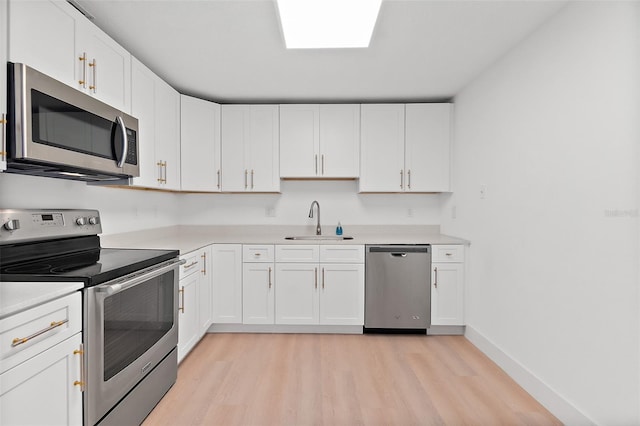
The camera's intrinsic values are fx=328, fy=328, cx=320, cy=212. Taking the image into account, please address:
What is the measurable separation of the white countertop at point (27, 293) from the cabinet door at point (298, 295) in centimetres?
193

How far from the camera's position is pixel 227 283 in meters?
3.16

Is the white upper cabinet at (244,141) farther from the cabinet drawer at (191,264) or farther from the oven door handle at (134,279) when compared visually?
the oven door handle at (134,279)

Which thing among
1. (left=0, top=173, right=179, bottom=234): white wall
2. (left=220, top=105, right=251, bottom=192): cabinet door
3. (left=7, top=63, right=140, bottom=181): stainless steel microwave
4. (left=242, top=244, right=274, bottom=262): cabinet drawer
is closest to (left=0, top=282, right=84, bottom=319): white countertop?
(left=7, top=63, right=140, bottom=181): stainless steel microwave

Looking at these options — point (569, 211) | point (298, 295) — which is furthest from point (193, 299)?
point (569, 211)

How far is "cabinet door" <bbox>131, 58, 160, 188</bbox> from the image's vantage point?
234 centimetres

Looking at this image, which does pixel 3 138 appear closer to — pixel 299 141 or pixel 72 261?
pixel 72 261

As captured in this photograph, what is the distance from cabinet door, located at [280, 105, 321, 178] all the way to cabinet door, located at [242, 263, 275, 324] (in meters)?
1.02

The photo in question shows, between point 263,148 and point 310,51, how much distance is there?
4.22 ft

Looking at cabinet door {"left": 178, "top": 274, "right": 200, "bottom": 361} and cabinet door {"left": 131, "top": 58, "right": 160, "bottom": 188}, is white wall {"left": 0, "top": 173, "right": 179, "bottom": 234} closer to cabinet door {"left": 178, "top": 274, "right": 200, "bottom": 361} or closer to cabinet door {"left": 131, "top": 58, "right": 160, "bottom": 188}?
cabinet door {"left": 131, "top": 58, "right": 160, "bottom": 188}

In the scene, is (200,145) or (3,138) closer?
(3,138)

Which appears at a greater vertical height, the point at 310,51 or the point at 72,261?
the point at 310,51

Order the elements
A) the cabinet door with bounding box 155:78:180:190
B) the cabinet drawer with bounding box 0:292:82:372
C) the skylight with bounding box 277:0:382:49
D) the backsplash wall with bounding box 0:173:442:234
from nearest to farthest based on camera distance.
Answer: the cabinet drawer with bounding box 0:292:82:372
the skylight with bounding box 277:0:382:49
the cabinet door with bounding box 155:78:180:190
the backsplash wall with bounding box 0:173:442:234

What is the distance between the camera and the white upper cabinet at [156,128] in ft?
7.89

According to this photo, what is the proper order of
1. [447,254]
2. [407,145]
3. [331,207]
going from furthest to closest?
[331,207] → [407,145] → [447,254]
